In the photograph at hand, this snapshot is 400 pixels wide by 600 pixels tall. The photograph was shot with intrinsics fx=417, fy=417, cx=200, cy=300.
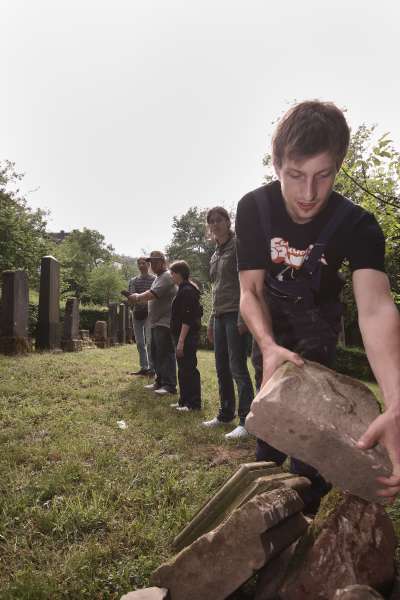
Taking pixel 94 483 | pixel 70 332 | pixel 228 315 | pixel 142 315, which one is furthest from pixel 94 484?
pixel 70 332

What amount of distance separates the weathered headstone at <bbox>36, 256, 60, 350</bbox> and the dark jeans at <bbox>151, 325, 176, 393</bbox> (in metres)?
4.04

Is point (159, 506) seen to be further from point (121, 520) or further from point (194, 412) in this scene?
point (194, 412)

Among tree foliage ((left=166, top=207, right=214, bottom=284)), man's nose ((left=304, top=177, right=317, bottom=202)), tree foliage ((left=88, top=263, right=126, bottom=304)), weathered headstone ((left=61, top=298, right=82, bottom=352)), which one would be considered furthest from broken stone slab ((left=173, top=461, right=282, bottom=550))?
tree foliage ((left=166, top=207, right=214, bottom=284))

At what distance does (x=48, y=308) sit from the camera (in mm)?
10008

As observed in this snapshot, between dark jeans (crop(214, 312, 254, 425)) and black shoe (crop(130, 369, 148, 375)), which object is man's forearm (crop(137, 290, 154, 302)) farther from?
black shoe (crop(130, 369, 148, 375))

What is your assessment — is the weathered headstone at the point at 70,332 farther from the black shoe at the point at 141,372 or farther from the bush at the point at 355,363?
the bush at the point at 355,363

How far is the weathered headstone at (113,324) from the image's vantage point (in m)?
16.7

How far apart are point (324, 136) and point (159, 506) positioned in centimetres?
260

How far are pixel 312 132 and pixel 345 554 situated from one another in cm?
179

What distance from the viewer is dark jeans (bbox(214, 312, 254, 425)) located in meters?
4.84

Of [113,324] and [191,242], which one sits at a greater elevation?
[191,242]

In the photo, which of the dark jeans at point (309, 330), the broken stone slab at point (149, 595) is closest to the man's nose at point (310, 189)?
the dark jeans at point (309, 330)

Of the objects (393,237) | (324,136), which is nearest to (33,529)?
(324,136)

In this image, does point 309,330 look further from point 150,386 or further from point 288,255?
point 150,386
